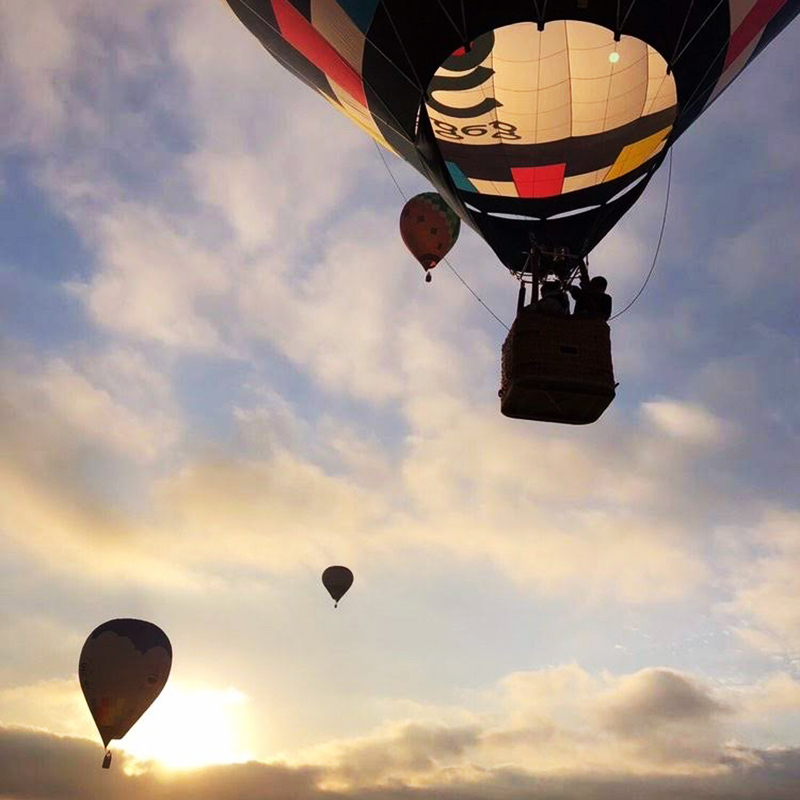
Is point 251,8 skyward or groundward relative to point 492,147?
skyward

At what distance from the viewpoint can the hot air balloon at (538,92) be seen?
9.34m

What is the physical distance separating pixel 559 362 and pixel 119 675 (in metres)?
17.1

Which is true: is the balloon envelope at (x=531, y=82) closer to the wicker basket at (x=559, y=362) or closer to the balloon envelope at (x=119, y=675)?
the wicker basket at (x=559, y=362)

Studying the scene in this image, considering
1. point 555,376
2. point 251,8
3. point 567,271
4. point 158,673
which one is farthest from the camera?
point 158,673

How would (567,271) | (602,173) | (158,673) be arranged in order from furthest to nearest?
(158,673)
(602,173)
(567,271)

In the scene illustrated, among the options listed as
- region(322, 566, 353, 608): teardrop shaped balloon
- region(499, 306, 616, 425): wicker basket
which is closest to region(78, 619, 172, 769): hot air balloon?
region(322, 566, 353, 608): teardrop shaped balloon

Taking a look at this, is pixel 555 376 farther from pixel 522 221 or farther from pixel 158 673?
pixel 158 673

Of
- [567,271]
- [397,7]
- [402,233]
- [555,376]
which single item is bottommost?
[555,376]

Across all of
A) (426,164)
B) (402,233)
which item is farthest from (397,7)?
(402,233)

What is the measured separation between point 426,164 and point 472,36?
1.55 meters

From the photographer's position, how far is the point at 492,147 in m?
11.3

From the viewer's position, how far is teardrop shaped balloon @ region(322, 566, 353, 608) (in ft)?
82.6

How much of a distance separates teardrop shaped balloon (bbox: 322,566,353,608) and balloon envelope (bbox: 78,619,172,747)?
193 inches

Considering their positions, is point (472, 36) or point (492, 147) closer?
point (472, 36)
